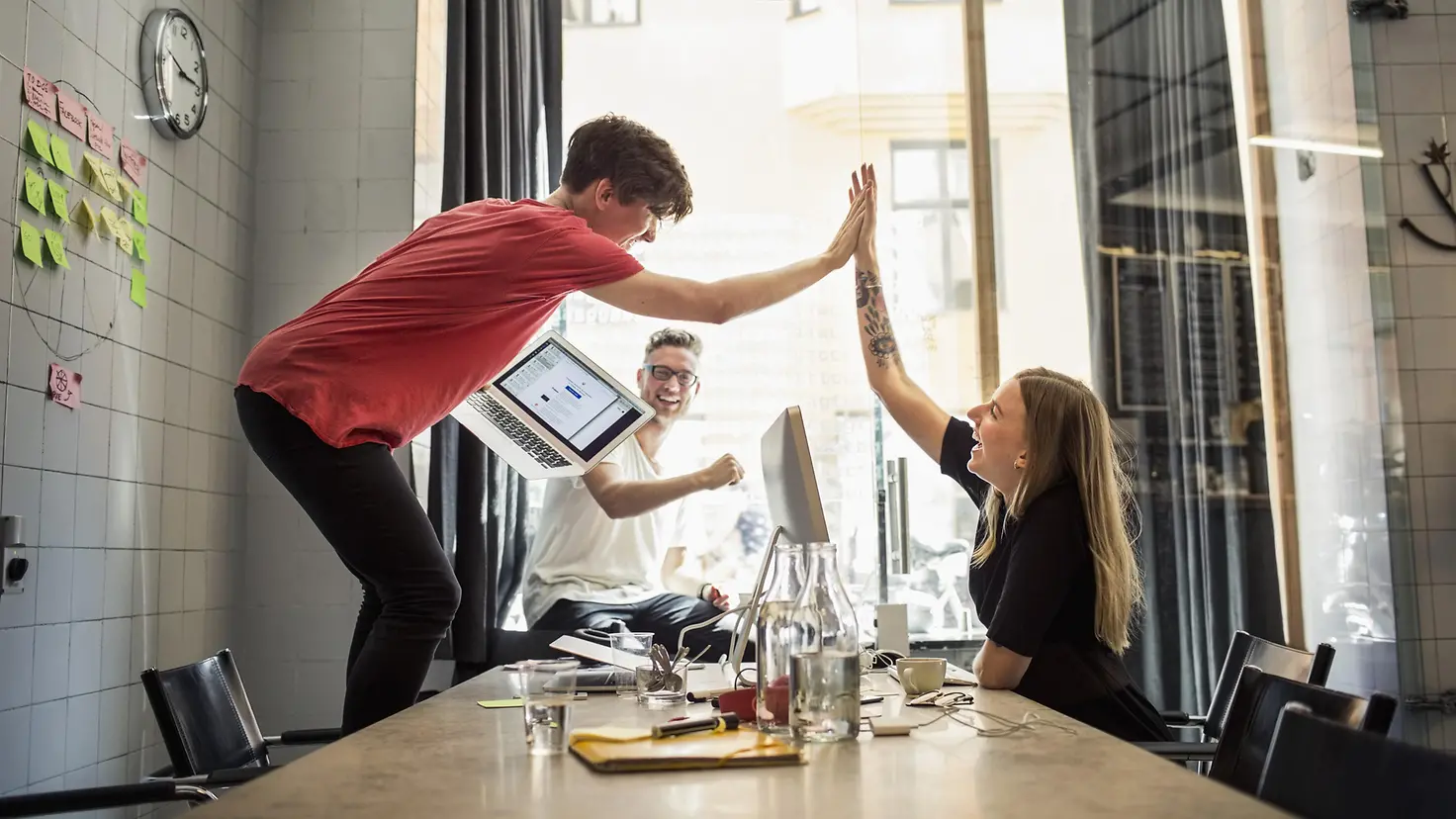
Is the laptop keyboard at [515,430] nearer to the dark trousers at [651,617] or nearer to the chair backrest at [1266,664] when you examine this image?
the dark trousers at [651,617]

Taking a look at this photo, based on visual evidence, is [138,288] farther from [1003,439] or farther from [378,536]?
[1003,439]

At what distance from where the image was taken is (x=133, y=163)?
2.67 metres

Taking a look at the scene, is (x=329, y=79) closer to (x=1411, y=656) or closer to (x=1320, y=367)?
(x=1320, y=367)

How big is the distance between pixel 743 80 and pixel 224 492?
2154mm

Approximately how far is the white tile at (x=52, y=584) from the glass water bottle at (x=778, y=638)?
5.73ft

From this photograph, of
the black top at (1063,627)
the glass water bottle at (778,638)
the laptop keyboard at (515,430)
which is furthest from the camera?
the laptop keyboard at (515,430)

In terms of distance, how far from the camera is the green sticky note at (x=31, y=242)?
2230mm

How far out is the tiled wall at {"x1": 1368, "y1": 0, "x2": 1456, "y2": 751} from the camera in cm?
327

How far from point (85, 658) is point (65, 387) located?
59 cm

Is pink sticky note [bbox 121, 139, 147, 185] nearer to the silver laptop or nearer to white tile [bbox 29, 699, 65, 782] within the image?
the silver laptop

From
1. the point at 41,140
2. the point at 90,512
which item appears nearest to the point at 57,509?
the point at 90,512

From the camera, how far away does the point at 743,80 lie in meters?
4.01

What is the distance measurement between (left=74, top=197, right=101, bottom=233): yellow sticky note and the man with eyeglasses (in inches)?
53.2

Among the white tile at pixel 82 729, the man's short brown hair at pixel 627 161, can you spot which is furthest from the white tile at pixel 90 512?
the man's short brown hair at pixel 627 161
